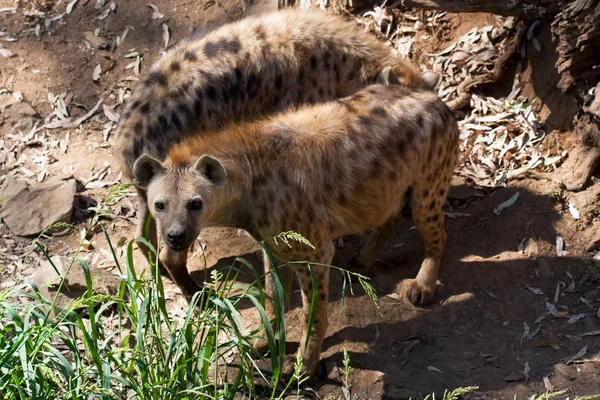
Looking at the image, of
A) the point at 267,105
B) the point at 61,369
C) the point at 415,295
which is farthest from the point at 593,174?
the point at 61,369

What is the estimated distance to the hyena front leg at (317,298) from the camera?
5.40 meters

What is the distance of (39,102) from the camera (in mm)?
8422

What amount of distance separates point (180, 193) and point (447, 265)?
108 inches

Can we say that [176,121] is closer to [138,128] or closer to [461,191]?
[138,128]

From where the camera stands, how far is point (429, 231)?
6.28 m

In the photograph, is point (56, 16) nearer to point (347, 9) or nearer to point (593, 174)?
point (347, 9)

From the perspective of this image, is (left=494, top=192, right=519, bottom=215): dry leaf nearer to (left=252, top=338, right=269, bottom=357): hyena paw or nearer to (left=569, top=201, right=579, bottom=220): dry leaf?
(left=569, top=201, right=579, bottom=220): dry leaf

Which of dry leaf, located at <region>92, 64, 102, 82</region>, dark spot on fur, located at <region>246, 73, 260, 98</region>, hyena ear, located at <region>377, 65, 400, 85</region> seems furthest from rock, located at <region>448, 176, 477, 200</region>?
dry leaf, located at <region>92, 64, 102, 82</region>

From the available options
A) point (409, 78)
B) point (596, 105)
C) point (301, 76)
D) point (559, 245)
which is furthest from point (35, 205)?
point (596, 105)

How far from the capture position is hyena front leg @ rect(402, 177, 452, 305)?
19.9 feet

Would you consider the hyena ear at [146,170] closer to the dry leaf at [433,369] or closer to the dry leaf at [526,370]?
the dry leaf at [433,369]

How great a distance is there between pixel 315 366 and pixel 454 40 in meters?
4.10

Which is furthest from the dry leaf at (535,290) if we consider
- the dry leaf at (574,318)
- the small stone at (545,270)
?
the dry leaf at (574,318)

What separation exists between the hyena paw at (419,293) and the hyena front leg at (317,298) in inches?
40.3
